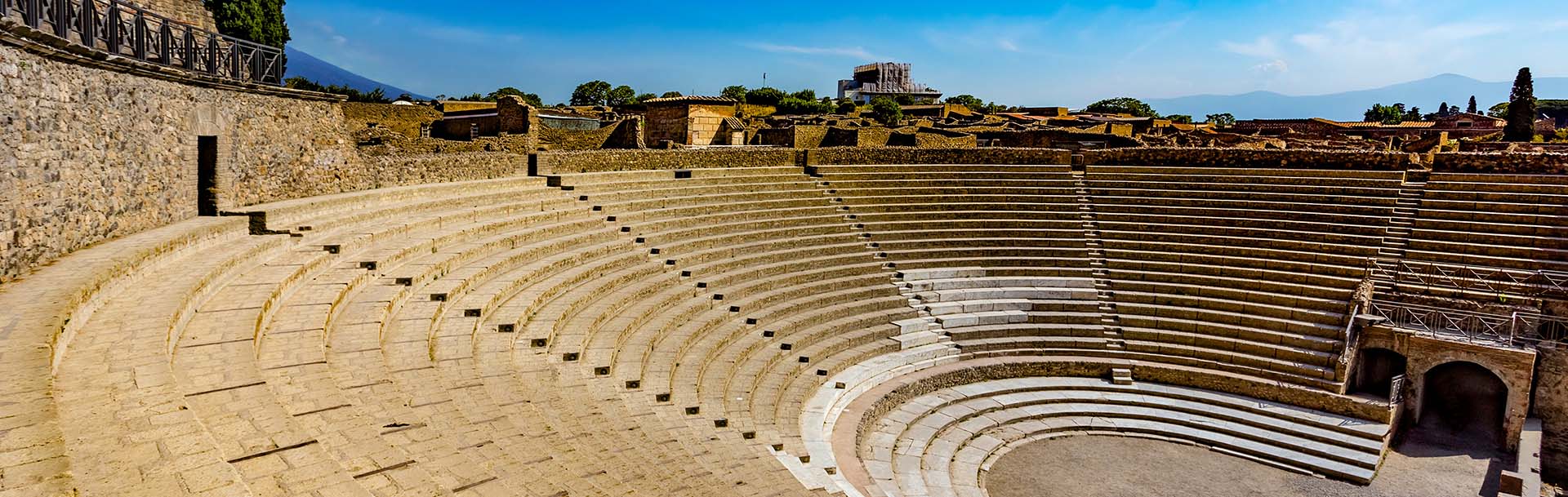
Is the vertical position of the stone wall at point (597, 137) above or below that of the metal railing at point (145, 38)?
Answer: below

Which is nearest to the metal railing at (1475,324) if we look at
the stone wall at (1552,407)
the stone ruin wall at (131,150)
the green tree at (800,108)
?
the stone wall at (1552,407)

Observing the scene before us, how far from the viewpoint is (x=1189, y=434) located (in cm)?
1282

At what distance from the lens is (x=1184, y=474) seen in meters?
11.5

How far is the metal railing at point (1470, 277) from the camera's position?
562 inches

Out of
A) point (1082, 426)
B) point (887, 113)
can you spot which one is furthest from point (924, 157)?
point (887, 113)

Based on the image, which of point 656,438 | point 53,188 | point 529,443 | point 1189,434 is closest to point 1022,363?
point 1189,434

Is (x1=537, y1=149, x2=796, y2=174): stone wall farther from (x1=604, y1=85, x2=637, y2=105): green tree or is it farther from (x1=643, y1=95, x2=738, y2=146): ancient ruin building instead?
(x1=604, y1=85, x2=637, y2=105): green tree

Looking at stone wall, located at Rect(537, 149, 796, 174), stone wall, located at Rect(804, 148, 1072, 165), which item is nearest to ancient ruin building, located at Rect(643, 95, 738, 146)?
stone wall, located at Rect(537, 149, 796, 174)

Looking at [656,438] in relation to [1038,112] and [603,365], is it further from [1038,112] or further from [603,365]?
[1038,112]

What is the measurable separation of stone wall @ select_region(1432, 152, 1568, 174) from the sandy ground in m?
7.89

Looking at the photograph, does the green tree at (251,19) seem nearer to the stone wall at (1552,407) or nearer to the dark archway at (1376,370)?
the dark archway at (1376,370)

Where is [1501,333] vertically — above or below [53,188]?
below

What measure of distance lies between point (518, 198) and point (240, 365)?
9.56m

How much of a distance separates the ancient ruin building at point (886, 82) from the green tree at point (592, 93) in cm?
2555
